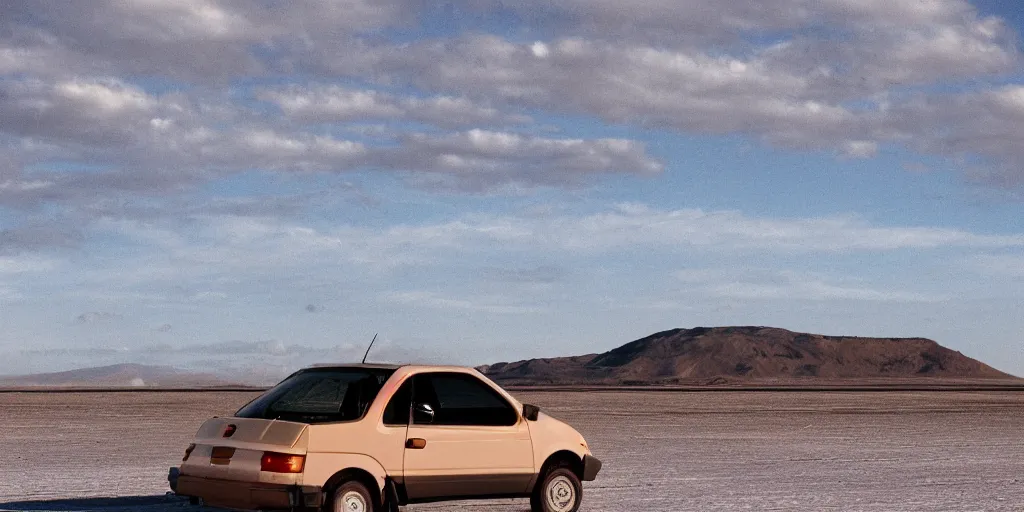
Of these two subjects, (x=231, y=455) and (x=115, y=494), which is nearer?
(x=231, y=455)

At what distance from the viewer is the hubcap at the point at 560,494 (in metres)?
12.6

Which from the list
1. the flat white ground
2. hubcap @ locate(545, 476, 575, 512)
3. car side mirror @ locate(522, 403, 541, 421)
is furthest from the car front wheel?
the flat white ground

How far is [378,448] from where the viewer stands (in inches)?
444

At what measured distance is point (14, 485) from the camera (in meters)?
16.1

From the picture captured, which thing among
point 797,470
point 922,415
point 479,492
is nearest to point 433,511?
point 479,492

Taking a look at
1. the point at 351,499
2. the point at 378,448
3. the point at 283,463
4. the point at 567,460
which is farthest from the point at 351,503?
the point at 567,460

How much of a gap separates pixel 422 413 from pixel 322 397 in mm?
915

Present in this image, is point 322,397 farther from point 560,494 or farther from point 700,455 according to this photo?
point 700,455

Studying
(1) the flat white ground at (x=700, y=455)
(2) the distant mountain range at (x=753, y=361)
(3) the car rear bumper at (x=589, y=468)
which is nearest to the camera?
(3) the car rear bumper at (x=589, y=468)

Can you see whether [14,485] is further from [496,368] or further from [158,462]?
[496,368]

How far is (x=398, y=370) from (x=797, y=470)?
31.9ft

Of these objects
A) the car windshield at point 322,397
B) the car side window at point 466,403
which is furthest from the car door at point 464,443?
the car windshield at point 322,397

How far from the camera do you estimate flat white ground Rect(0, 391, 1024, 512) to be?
14656mm

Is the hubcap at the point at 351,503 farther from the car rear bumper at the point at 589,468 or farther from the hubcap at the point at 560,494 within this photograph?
the car rear bumper at the point at 589,468
